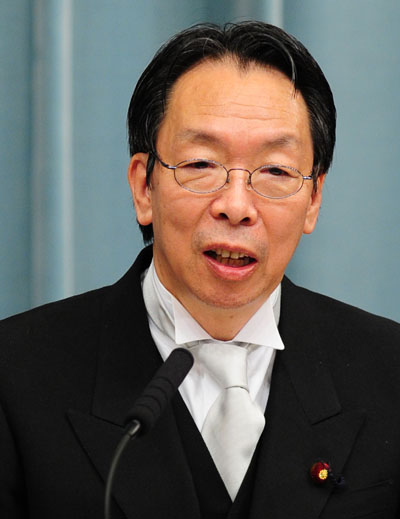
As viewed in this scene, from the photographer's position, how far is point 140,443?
131cm

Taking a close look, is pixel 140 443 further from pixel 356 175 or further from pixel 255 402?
pixel 356 175

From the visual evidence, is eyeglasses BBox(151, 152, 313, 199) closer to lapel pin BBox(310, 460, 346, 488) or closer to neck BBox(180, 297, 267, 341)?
neck BBox(180, 297, 267, 341)

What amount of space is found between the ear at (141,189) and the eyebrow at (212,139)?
11 cm

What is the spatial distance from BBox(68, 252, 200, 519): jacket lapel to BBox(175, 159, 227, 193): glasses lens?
9.1 inches

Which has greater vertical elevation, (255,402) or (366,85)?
(366,85)

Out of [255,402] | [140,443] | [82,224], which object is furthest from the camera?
[82,224]

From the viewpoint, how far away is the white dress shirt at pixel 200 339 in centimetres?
140

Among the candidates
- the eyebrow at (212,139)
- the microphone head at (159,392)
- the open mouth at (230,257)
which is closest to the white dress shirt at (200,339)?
the open mouth at (230,257)

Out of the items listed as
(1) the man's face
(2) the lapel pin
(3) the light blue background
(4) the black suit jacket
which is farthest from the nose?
(3) the light blue background

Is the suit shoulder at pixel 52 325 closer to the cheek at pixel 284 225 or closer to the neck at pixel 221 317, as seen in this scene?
the neck at pixel 221 317

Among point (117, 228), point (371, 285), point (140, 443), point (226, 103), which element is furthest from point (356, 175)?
point (140, 443)

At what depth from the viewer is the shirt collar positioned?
4.60 feet

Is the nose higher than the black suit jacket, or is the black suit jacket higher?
the nose

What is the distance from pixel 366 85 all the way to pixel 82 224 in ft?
1.96
